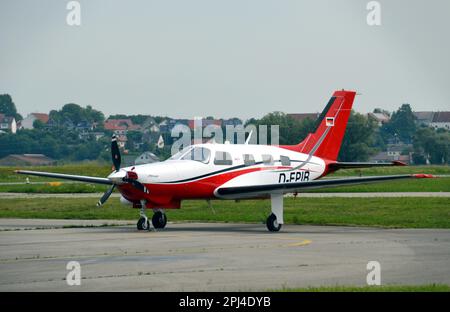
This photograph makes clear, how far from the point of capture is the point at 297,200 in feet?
141

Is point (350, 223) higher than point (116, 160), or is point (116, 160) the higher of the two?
point (116, 160)

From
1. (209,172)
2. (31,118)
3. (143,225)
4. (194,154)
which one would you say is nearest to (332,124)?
(209,172)

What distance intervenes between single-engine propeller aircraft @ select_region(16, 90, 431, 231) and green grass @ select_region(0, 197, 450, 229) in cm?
204

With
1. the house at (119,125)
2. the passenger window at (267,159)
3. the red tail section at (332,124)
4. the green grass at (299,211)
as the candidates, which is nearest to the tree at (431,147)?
the house at (119,125)

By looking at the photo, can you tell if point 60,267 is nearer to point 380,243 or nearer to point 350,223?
point 380,243

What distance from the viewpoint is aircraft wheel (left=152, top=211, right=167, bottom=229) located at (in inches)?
1150

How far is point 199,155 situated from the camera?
2927cm

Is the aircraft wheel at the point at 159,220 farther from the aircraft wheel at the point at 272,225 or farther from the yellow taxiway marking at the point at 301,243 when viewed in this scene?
the yellow taxiway marking at the point at 301,243

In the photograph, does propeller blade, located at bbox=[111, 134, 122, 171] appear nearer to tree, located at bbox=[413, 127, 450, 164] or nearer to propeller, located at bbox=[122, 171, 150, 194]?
propeller, located at bbox=[122, 171, 150, 194]

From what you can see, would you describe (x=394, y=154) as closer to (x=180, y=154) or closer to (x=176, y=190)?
(x=180, y=154)

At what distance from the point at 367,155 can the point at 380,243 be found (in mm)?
72857

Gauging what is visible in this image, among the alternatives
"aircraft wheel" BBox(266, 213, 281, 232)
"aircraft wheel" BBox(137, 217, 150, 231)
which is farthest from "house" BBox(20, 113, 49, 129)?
"aircraft wheel" BBox(266, 213, 281, 232)

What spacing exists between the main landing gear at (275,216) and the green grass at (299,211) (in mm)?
2923
